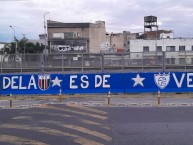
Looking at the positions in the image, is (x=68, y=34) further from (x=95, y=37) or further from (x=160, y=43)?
(x=160, y=43)

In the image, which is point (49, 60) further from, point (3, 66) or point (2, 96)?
point (2, 96)

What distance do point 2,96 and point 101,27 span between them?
8225cm

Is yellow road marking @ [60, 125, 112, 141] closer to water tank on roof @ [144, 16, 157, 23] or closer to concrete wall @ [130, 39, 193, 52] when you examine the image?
concrete wall @ [130, 39, 193, 52]

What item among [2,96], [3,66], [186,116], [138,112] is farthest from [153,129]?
[3,66]

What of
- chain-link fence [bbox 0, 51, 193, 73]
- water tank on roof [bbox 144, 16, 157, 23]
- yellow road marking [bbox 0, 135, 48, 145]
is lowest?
yellow road marking [bbox 0, 135, 48, 145]

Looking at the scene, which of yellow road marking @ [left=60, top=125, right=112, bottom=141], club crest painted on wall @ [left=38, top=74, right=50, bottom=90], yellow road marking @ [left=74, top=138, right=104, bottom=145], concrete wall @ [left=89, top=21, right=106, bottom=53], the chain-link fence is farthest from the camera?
concrete wall @ [left=89, top=21, right=106, bottom=53]

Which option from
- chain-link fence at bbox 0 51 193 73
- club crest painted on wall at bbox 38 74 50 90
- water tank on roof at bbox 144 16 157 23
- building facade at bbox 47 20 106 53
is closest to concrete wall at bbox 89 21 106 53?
building facade at bbox 47 20 106 53

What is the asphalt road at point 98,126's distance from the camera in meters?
11.1

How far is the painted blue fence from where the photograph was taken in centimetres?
2558

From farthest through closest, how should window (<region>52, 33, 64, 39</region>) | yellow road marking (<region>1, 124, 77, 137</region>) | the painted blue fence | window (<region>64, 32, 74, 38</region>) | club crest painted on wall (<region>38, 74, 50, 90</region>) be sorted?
window (<region>52, 33, 64, 39</region>) → window (<region>64, 32, 74, 38</region>) → club crest painted on wall (<region>38, 74, 50, 90</region>) → the painted blue fence → yellow road marking (<region>1, 124, 77, 137</region>)

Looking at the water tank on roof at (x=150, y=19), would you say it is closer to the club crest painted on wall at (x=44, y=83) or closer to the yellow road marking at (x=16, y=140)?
the club crest painted on wall at (x=44, y=83)

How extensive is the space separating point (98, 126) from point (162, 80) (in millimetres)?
12559

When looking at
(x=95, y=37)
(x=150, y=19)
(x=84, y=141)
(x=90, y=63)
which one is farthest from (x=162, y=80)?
(x=150, y=19)

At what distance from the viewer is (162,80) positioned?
83.8 feet
